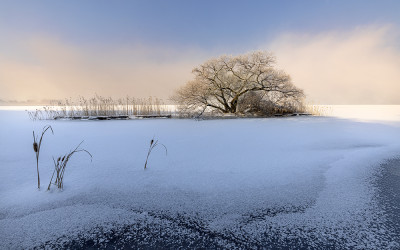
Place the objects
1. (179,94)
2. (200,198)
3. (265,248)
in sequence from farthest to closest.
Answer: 1. (179,94)
2. (200,198)
3. (265,248)

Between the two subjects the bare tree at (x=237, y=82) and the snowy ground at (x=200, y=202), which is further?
the bare tree at (x=237, y=82)

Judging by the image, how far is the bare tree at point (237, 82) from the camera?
10648 mm

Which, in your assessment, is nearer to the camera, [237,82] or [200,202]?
[200,202]

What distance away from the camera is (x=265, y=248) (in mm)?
1195

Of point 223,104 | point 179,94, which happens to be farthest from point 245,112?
point 179,94

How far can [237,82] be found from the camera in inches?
455

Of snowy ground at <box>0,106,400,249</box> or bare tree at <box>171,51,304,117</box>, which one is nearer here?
snowy ground at <box>0,106,400,249</box>

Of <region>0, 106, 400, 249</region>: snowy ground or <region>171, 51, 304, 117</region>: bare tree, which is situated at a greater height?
<region>171, 51, 304, 117</region>: bare tree

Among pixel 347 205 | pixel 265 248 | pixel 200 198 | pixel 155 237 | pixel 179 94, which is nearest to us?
pixel 265 248

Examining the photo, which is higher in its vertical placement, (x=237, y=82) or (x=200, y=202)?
(x=237, y=82)

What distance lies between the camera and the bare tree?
419 inches

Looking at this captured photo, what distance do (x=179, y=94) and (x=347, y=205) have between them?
963cm

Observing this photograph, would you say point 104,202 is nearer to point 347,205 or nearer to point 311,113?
point 347,205

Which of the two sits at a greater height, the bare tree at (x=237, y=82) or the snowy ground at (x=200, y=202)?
the bare tree at (x=237, y=82)
